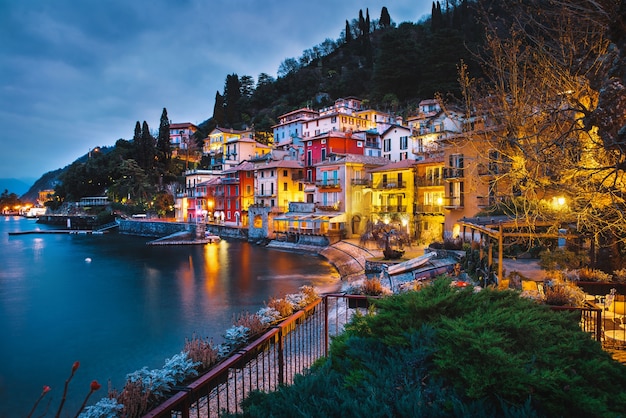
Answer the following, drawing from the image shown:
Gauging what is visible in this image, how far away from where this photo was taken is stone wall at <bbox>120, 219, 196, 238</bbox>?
2060 inches

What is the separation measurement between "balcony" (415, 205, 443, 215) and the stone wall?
29.9m

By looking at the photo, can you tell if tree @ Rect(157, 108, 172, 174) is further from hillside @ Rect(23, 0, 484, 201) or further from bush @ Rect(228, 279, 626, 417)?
bush @ Rect(228, 279, 626, 417)

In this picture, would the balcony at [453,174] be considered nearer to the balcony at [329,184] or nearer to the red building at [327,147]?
the balcony at [329,184]

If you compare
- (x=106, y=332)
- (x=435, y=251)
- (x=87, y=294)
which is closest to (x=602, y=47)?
(x=435, y=251)

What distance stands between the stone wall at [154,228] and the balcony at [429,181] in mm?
30172

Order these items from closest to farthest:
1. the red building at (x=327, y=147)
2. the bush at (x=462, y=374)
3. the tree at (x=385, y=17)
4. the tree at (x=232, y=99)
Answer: the bush at (x=462, y=374) < the red building at (x=327, y=147) < the tree at (x=232, y=99) < the tree at (x=385, y=17)

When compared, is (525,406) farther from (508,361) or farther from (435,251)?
(435,251)

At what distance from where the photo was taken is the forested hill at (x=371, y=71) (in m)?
56.2

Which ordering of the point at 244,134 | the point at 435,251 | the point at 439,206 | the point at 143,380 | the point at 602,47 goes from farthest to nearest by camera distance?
1. the point at 244,134
2. the point at 439,206
3. the point at 435,251
4. the point at 602,47
5. the point at 143,380

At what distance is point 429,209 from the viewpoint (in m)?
29.3

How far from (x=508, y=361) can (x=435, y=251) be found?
18681 mm

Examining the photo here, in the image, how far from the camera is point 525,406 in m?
2.32

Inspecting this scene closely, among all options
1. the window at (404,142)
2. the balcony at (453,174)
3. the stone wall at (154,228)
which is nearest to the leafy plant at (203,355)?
the balcony at (453,174)

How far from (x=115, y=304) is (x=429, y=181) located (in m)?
22.5
